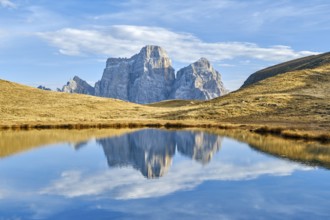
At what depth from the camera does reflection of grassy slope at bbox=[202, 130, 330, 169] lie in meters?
30.9

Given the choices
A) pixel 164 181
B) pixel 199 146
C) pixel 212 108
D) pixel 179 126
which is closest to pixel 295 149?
pixel 199 146

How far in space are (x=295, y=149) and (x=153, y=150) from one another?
1409 centimetres

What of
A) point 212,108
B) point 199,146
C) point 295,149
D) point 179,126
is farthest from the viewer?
point 212,108

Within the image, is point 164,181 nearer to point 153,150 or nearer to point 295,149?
point 153,150

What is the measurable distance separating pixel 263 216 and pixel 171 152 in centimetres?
2195

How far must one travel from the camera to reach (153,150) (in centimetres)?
3875

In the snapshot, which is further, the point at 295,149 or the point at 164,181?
the point at 295,149

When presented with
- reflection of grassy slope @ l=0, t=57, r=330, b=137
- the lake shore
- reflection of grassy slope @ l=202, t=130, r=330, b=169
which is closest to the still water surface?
reflection of grassy slope @ l=202, t=130, r=330, b=169

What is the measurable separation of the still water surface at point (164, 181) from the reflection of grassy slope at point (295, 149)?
86 millimetres

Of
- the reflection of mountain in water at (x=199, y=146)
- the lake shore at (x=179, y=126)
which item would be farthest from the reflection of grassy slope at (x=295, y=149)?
the lake shore at (x=179, y=126)

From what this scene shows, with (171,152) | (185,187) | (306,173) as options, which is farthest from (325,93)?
(185,187)

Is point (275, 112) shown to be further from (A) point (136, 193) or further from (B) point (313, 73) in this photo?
(A) point (136, 193)

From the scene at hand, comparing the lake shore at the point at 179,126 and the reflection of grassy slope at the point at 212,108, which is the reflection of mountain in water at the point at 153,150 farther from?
the reflection of grassy slope at the point at 212,108

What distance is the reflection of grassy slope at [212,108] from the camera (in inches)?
2985
